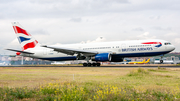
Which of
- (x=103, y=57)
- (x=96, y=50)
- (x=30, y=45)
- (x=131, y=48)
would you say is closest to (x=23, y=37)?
(x=30, y=45)

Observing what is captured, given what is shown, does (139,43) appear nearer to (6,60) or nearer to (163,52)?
(163,52)

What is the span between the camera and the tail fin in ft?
162

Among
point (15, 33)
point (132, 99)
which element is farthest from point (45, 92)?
point (15, 33)

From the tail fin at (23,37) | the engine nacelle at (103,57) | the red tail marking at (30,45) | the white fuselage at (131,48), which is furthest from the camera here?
the red tail marking at (30,45)

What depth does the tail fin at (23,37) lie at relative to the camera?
162 ft

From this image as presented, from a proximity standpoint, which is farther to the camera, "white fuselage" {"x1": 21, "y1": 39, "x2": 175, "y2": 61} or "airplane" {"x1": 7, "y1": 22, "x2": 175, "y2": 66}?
"airplane" {"x1": 7, "y1": 22, "x2": 175, "y2": 66}

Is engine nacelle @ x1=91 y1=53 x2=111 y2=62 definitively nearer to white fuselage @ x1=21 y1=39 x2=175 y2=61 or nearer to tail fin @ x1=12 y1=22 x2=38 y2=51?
white fuselage @ x1=21 y1=39 x2=175 y2=61

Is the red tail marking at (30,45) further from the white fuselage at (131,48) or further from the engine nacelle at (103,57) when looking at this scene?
the engine nacelle at (103,57)

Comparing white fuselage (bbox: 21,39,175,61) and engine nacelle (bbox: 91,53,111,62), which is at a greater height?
white fuselage (bbox: 21,39,175,61)

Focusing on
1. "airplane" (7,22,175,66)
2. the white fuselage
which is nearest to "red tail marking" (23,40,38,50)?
"airplane" (7,22,175,66)

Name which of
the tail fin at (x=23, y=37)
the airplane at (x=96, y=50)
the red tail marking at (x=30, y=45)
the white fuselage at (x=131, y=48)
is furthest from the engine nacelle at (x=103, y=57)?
the tail fin at (x=23, y=37)

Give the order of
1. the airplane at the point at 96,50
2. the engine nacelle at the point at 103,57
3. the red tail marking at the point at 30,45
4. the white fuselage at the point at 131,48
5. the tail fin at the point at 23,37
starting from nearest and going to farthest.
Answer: the white fuselage at the point at 131,48
the airplane at the point at 96,50
the engine nacelle at the point at 103,57
the tail fin at the point at 23,37
the red tail marking at the point at 30,45

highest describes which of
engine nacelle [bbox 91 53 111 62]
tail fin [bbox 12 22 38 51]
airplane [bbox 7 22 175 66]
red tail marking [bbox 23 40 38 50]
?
tail fin [bbox 12 22 38 51]

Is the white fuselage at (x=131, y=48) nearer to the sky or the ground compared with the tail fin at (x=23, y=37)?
nearer to the ground
